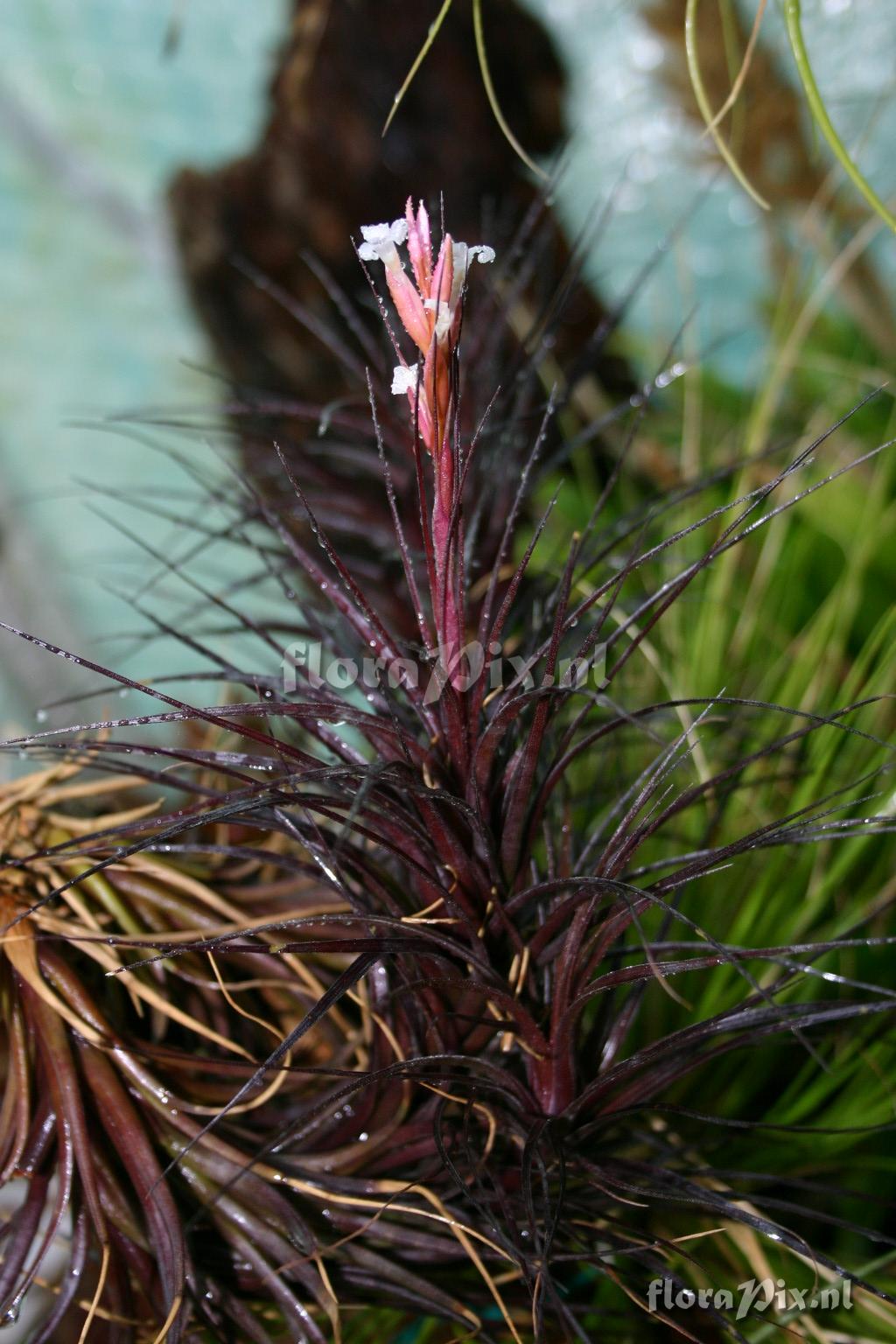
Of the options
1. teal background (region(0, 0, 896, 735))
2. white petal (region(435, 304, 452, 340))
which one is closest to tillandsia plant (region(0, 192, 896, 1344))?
white petal (region(435, 304, 452, 340))

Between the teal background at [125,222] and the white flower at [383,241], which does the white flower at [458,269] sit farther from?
the teal background at [125,222]

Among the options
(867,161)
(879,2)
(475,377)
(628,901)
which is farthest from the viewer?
(867,161)

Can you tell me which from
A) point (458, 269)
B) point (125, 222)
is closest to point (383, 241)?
point (458, 269)

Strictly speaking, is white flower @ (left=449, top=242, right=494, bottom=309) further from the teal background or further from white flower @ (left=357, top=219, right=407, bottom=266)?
the teal background

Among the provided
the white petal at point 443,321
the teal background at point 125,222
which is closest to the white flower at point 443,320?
the white petal at point 443,321

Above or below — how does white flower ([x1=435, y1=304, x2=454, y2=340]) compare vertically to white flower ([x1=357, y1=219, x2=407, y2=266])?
below

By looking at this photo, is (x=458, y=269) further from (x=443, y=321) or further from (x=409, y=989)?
(x=409, y=989)

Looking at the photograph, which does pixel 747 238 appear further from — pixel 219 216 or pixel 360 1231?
pixel 360 1231

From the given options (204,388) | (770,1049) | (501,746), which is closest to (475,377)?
(501,746)
